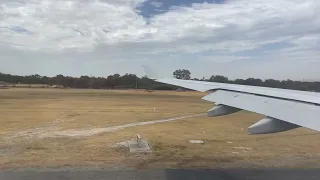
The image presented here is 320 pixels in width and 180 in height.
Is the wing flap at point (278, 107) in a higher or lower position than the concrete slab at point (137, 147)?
higher

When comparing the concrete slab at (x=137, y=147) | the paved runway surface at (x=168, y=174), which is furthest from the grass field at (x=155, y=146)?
the paved runway surface at (x=168, y=174)

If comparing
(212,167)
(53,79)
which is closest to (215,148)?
(212,167)

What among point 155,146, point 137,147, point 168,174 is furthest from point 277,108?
point 155,146

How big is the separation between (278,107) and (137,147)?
25.5 ft

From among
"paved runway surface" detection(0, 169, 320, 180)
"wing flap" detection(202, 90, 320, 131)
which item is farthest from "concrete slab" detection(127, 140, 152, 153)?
"wing flap" detection(202, 90, 320, 131)

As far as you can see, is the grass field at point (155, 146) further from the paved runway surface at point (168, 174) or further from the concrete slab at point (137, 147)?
the paved runway surface at point (168, 174)

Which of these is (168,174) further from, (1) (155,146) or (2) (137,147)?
(1) (155,146)

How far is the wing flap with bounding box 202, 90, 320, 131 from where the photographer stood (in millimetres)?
4369

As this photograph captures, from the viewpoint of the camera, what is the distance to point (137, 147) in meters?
12.4

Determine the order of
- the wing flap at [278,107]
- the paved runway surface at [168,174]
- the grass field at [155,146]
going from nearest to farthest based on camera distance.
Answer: the wing flap at [278,107]
the paved runway surface at [168,174]
the grass field at [155,146]

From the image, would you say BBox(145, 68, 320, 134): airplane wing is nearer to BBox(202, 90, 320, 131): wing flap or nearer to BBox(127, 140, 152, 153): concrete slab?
BBox(202, 90, 320, 131): wing flap

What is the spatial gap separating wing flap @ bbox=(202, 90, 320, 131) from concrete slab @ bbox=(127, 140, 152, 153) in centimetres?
500

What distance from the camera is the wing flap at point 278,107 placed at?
4369mm

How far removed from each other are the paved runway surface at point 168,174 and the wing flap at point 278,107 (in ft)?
7.81
